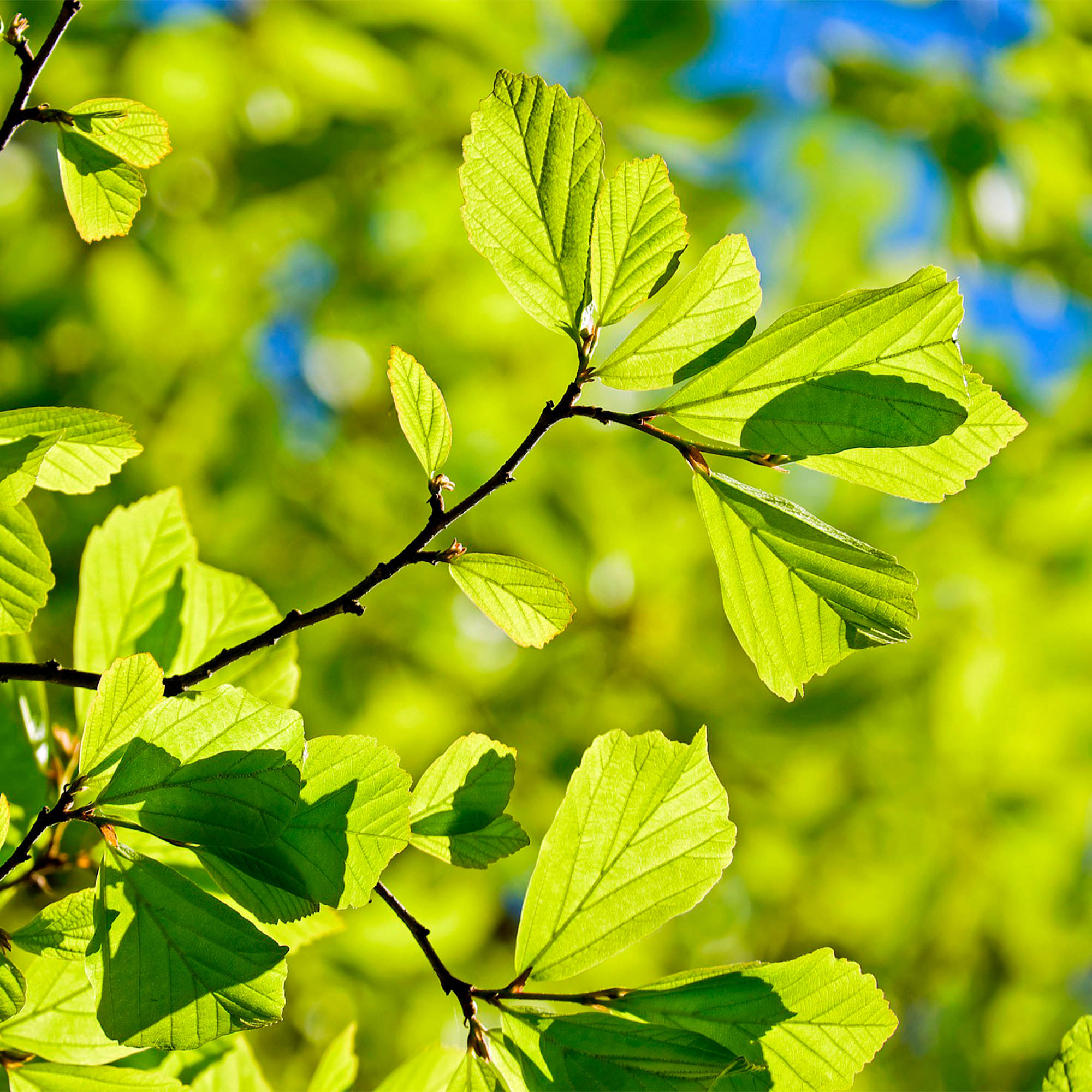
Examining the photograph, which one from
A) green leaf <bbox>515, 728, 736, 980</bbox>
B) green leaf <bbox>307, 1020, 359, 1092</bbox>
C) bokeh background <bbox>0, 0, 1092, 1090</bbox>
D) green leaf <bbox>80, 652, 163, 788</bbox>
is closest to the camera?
green leaf <bbox>80, 652, 163, 788</bbox>

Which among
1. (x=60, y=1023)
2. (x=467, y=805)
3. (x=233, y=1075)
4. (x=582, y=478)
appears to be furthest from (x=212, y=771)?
(x=582, y=478)

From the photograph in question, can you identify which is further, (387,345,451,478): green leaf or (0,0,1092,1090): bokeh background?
(0,0,1092,1090): bokeh background

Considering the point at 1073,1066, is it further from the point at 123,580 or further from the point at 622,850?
the point at 123,580

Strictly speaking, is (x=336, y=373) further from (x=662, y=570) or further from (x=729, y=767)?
(x=729, y=767)

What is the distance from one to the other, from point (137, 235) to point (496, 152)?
1.29 m

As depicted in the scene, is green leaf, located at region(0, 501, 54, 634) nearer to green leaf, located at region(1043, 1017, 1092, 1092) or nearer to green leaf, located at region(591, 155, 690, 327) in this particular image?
green leaf, located at region(591, 155, 690, 327)

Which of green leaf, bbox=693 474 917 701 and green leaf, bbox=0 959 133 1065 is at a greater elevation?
green leaf, bbox=693 474 917 701

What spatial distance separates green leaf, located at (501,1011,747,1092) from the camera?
40 centimetres

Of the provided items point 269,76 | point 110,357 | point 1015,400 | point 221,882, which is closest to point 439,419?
point 221,882

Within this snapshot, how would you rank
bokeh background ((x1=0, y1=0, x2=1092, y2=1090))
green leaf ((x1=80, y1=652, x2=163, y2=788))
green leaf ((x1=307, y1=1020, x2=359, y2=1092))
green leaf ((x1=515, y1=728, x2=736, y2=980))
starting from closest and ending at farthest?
green leaf ((x1=80, y1=652, x2=163, y2=788)), green leaf ((x1=515, y1=728, x2=736, y2=980)), green leaf ((x1=307, y1=1020, x2=359, y2=1092)), bokeh background ((x1=0, y1=0, x2=1092, y2=1090))

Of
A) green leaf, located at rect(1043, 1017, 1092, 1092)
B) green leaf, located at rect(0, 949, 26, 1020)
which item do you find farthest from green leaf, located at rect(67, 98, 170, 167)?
green leaf, located at rect(1043, 1017, 1092, 1092)

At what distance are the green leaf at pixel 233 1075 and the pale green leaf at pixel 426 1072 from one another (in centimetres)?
8

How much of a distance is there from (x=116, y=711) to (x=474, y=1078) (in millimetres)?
220

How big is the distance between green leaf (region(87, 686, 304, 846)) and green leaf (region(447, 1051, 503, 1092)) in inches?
6.0
